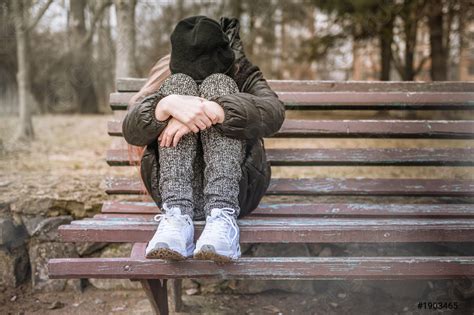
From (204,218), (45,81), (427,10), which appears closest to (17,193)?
(204,218)

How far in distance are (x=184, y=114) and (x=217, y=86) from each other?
0.27 metres

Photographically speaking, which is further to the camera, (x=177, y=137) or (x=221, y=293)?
(x=221, y=293)

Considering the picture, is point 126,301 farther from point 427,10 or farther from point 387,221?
point 427,10

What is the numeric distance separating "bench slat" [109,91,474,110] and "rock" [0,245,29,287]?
1065mm

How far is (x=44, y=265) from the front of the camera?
301 centimetres

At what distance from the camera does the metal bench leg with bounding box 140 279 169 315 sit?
2273 mm

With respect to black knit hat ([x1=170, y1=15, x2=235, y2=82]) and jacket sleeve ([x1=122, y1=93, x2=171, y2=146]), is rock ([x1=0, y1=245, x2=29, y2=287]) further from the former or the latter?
black knit hat ([x1=170, y1=15, x2=235, y2=82])

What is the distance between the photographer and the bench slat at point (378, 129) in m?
2.97

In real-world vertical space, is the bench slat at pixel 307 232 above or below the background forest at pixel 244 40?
below

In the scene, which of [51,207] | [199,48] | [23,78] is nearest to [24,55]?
[23,78]

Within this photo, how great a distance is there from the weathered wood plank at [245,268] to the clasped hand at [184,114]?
54 centimetres

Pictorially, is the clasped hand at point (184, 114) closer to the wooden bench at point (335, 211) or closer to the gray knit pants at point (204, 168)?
the gray knit pants at point (204, 168)

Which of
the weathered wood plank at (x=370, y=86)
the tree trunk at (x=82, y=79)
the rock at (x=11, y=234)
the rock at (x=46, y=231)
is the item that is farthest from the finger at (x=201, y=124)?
the tree trunk at (x=82, y=79)

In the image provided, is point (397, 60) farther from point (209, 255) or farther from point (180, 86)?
point (209, 255)
